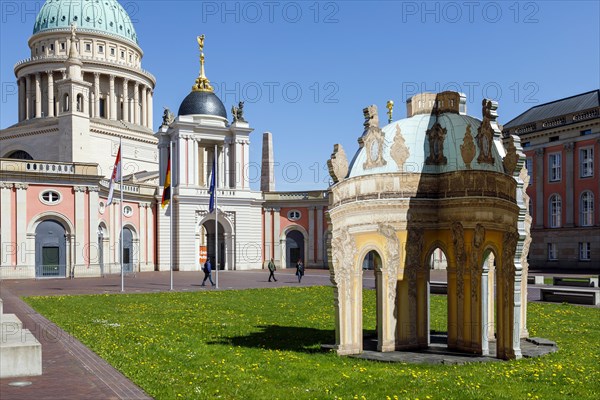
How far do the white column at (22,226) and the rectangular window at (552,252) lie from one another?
49.4 m

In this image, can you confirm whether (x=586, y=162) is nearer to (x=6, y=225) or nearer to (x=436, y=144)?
(x=436, y=144)

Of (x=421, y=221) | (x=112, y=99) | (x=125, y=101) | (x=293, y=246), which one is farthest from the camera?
(x=125, y=101)

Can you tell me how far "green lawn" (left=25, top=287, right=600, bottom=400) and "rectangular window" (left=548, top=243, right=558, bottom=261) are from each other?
3989cm

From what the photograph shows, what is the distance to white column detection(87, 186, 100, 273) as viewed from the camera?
172 feet

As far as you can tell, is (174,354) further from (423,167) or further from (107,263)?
(107,263)

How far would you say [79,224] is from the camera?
52000mm

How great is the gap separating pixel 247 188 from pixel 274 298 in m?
36.7

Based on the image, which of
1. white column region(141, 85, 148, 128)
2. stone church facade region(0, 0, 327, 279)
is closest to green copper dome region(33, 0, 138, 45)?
stone church facade region(0, 0, 327, 279)

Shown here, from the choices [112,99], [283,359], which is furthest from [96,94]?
[283,359]

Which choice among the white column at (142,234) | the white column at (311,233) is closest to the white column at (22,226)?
the white column at (142,234)

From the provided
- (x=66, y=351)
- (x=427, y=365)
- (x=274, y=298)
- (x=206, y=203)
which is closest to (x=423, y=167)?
(x=427, y=365)

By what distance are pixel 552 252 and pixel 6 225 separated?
51.5 meters

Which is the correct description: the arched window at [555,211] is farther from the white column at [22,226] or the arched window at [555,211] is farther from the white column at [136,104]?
the white column at [136,104]

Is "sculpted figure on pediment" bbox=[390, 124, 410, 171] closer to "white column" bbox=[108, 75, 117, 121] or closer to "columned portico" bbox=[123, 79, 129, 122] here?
"white column" bbox=[108, 75, 117, 121]
